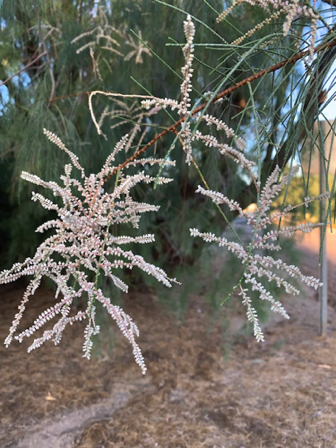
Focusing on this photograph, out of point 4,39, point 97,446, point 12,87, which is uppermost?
point 4,39

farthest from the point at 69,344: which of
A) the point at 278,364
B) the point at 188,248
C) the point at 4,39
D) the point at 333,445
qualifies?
the point at 4,39

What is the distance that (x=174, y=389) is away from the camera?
6.07ft

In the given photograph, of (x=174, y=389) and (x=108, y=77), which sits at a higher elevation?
(x=108, y=77)

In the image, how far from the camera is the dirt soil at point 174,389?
4.92ft

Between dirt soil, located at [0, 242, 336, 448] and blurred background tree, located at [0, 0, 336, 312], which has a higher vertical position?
blurred background tree, located at [0, 0, 336, 312]

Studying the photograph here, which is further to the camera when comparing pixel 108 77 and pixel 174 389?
pixel 174 389

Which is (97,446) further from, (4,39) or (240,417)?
(4,39)

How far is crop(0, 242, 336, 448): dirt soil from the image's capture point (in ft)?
4.92

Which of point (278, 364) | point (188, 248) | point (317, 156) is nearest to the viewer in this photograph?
point (188, 248)

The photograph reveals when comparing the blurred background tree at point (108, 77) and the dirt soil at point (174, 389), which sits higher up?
A: the blurred background tree at point (108, 77)

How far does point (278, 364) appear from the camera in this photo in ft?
6.72

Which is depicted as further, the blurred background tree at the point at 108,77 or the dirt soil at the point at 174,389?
the dirt soil at the point at 174,389

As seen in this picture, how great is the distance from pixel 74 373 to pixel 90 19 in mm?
1459

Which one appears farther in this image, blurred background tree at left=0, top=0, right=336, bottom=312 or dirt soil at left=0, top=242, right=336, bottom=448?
dirt soil at left=0, top=242, right=336, bottom=448
